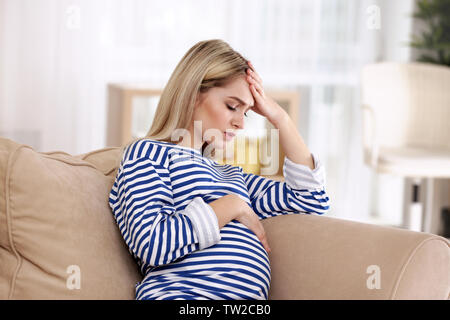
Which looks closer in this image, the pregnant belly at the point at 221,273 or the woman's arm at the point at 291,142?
the pregnant belly at the point at 221,273

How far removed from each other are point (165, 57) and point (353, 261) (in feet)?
7.94

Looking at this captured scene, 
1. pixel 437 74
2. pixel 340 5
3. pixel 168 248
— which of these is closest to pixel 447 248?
pixel 168 248

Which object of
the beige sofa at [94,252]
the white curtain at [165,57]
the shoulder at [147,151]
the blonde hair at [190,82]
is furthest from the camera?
the white curtain at [165,57]

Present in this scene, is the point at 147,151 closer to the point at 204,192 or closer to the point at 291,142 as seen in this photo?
the point at 204,192

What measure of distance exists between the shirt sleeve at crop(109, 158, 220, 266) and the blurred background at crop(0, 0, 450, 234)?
2139 mm

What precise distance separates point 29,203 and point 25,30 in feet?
7.32

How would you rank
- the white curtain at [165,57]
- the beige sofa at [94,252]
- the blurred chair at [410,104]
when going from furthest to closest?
the blurred chair at [410,104], the white curtain at [165,57], the beige sofa at [94,252]

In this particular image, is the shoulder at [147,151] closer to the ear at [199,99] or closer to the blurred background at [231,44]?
the ear at [199,99]

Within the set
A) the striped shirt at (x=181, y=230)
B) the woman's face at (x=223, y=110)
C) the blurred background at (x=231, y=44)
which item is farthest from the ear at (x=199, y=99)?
the blurred background at (x=231, y=44)

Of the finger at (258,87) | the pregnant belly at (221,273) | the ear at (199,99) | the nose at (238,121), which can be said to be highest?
the finger at (258,87)

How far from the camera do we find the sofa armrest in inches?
42.5

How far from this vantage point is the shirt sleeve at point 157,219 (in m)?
1.08

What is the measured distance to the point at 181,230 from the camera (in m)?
1.10

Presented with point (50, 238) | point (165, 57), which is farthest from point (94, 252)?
point (165, 57)
